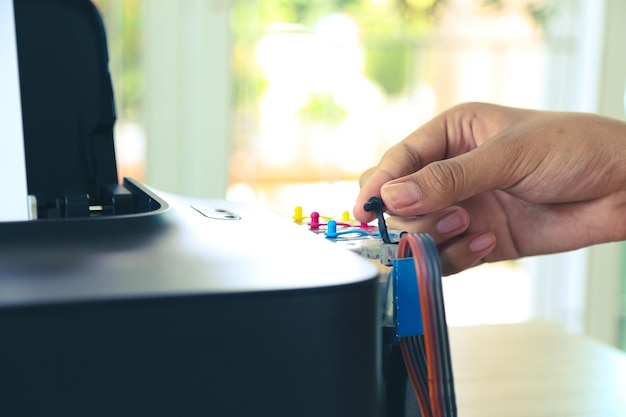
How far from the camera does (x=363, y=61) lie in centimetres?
191

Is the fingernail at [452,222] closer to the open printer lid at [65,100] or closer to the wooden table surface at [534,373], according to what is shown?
the wooden table surface at [534,373]

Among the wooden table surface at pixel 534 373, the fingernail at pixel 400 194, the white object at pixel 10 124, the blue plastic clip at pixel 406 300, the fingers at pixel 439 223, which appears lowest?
the wooden table surface at pixel 534 373

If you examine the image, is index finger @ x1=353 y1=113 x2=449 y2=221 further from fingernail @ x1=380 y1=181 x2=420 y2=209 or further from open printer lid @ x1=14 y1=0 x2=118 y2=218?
open printer lid @ x1=14 y1=0 x2=118 y2=218

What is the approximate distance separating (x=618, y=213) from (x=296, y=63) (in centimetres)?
111

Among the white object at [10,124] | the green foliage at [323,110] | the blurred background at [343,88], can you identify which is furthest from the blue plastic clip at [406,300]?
the green foliage at [323,110]

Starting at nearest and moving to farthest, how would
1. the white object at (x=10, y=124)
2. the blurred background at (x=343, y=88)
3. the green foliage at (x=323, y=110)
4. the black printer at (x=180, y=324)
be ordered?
the black printer at (x=180, y=324)
the white object at (x=10, y=124)
the blurred background at (x=343, y=88)
the green foliage at (x=323, y=110)

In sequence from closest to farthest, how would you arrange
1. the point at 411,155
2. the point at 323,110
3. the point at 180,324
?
1. the point at 180,324
2. the point at 411,155
3. the point at 323,110

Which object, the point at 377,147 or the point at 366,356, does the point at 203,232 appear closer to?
the point at 366,356

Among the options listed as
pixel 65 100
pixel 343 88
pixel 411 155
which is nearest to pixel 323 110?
pixel 343 88

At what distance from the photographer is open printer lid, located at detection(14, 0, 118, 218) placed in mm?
691

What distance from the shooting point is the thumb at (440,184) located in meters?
0.65

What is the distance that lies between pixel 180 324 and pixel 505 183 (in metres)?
0.49

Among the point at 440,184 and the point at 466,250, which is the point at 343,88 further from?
the point at 440,184

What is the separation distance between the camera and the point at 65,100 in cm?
70
